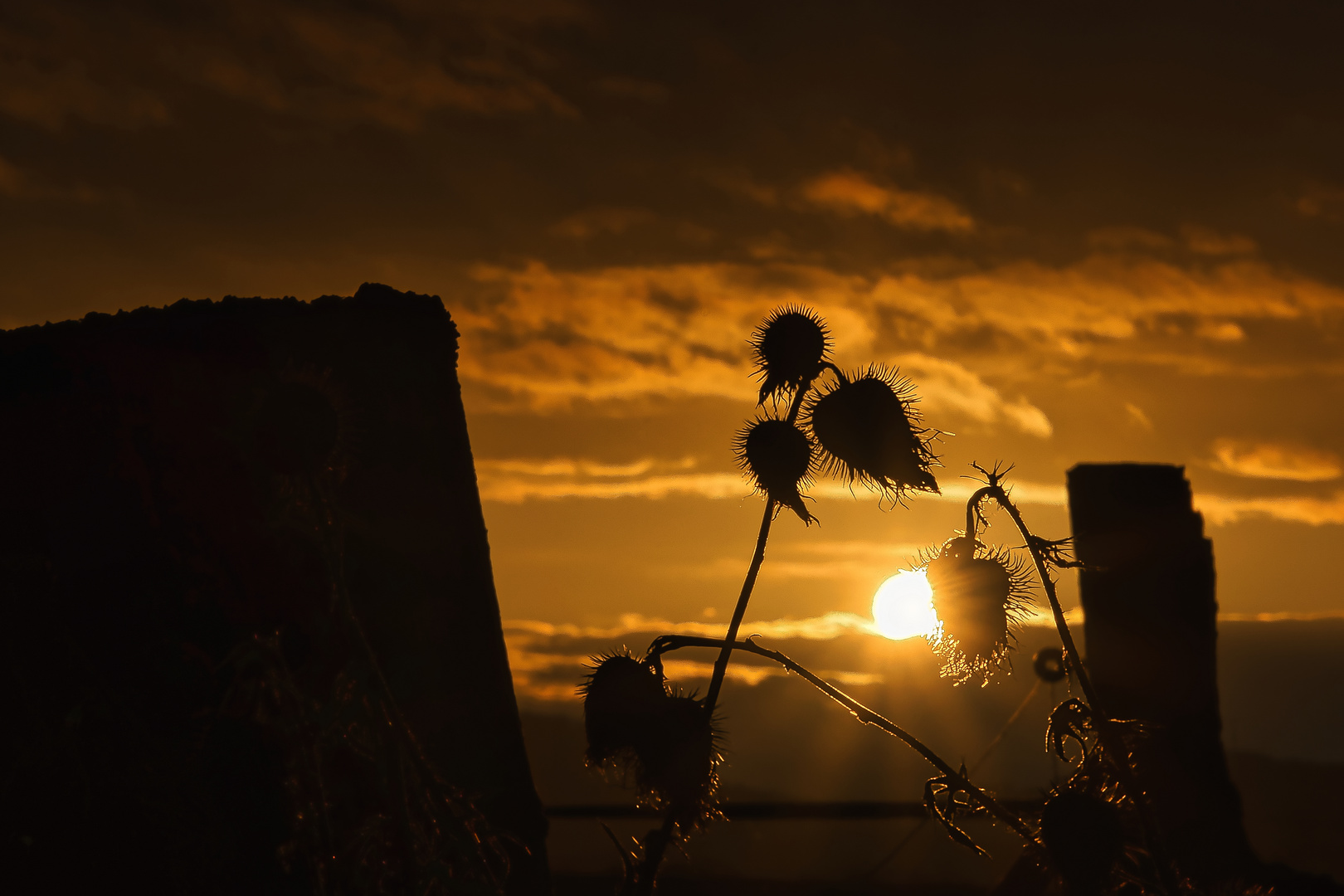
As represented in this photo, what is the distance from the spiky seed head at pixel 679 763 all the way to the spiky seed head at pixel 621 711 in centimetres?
2

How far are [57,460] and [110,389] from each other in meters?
0.18

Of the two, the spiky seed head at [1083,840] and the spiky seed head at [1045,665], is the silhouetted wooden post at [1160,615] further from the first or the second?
the spiky seed head at [1083,840]

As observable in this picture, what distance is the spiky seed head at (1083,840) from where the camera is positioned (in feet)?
5.64

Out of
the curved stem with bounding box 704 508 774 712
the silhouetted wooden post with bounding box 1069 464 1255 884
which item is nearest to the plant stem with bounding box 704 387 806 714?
the curved stem with bounding box 704 508 774 712

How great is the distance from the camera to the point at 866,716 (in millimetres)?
1921

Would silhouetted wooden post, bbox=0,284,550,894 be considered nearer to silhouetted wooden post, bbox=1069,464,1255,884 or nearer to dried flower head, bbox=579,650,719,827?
dried flower head, bbox=579,650,719,827

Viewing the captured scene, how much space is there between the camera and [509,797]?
221 centimetres

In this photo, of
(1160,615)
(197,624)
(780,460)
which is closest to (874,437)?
(780,460)

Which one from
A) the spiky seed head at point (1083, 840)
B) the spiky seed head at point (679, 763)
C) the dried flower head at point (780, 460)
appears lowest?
the spiky seed head at point (1083, 840)

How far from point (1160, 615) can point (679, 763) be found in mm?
3248

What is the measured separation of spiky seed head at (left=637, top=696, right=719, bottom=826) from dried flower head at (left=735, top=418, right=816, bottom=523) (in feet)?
1.37

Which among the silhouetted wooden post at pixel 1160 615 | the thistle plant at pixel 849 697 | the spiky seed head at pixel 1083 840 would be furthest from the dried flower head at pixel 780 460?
the silhouetted wooden post at pixel 1160 615

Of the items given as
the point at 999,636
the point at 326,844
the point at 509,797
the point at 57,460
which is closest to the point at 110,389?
the point at 57,460

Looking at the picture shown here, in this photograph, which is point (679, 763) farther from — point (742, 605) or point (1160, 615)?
point (1160, 615)
